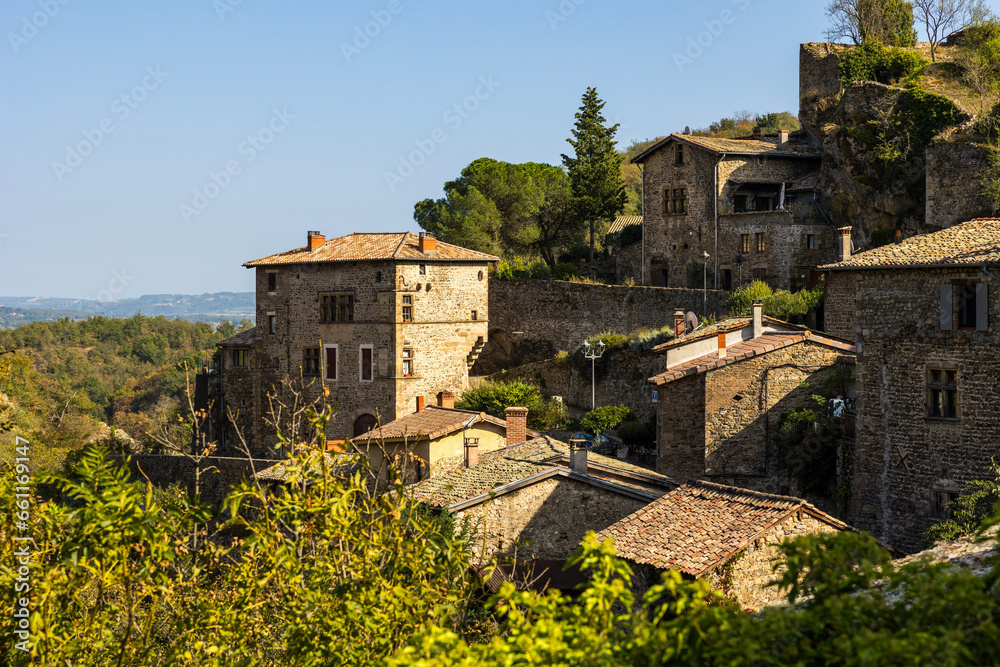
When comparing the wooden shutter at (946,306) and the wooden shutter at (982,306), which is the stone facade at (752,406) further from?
the wooden shutter at (982,306)

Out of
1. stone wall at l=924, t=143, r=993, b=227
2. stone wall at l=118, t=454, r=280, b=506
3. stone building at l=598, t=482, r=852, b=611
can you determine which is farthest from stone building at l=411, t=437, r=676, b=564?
stone wall at l=924, t=143, r=993, b=227

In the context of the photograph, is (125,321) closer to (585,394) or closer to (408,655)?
(585,394)

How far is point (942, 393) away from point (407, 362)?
1902cm

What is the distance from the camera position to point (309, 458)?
7.62 m

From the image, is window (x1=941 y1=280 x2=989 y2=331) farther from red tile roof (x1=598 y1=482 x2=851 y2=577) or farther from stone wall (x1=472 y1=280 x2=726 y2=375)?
stone wall (x1=472 y1=280 x2=726 y2=375)

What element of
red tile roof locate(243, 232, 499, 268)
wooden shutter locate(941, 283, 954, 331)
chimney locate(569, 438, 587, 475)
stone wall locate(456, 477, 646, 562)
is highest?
red tile roof locate(243, 232, 499, 268)

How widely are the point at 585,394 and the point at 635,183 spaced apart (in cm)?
3434

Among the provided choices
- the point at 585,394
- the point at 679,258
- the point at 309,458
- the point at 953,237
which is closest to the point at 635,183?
the point at 679,258

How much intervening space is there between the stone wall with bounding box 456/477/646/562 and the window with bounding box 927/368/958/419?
212 inches

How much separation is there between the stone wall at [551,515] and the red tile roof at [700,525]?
1.66 meters

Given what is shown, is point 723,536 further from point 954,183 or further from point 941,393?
point 954,183

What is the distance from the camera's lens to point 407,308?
106 ft

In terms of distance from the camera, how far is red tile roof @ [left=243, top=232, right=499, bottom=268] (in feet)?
106

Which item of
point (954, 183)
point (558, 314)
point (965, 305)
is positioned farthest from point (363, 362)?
point (965, 305)
